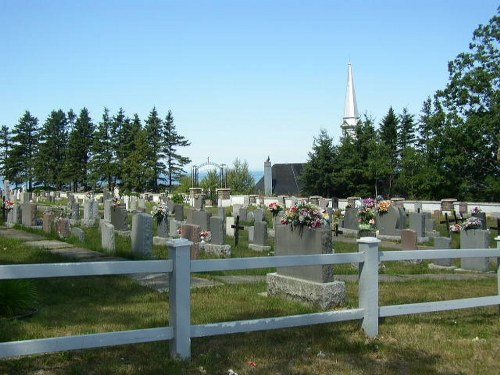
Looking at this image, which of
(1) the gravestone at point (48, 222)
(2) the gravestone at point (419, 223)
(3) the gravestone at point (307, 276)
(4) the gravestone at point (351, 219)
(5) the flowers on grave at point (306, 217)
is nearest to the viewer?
(3) the gravestone at point (307, 276)

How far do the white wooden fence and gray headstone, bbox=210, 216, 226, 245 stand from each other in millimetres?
8536

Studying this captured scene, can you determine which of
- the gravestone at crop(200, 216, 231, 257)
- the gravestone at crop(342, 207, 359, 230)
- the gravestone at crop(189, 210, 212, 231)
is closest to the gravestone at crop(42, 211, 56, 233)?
the gravestone at crop(189, 210, 212, 231)

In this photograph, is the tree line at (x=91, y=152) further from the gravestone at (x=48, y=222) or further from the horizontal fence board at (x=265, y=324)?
the horizontal fence board at (x=265, y=324)

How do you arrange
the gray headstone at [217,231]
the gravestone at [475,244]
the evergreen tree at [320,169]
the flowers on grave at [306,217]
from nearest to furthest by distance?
the flowers on grave at [306,217], the gravestone at [475,244], the gray headstone at [217,231], the evergreen tree at [320,169]

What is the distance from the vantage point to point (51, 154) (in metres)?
75.8

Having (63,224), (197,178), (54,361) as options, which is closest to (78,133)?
(197,178)

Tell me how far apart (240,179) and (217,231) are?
47583 mm

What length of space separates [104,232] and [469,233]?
367 inches

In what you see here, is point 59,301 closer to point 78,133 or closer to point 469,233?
point 469,233

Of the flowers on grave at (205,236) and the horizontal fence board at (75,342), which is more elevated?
the flowers on grave at (205,236)

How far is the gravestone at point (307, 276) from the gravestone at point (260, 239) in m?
7.47

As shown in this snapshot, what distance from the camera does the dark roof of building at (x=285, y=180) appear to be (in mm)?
67188

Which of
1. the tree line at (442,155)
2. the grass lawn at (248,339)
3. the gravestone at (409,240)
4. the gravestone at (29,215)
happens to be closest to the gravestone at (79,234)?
the gravestone at (29,215)

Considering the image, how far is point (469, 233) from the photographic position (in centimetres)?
1421
